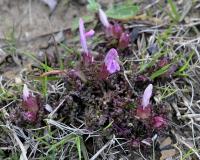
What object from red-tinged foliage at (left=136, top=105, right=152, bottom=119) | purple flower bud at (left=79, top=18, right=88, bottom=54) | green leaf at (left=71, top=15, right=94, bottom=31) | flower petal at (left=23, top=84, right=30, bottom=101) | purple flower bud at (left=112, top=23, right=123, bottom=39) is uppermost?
purple flower bud at (left=79, top=18, right=88, bottom=54)

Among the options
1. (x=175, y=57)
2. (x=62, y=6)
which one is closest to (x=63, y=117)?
(x=175, y=57)

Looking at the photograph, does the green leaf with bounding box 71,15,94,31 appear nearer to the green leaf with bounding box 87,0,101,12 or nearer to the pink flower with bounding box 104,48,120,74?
the green leaf with bounding box 87,0,101,12

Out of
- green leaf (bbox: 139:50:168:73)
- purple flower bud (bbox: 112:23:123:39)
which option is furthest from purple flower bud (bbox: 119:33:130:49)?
green leaf (bbox: 139:50:168:73)

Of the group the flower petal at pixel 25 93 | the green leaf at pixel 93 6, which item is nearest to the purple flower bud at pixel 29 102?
the flower petal at pixel 25 93

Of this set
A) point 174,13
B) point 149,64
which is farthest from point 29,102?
point 174,13

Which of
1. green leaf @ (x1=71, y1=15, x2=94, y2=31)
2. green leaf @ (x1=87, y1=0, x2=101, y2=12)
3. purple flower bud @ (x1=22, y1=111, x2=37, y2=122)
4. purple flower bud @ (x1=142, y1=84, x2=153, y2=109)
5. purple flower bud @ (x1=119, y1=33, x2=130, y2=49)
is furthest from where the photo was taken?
green leaf @ (x1=71, y1=15, x2=94, y2=31)

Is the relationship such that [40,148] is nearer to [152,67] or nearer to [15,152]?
[15,152]

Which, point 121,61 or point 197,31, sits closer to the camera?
point 121,61

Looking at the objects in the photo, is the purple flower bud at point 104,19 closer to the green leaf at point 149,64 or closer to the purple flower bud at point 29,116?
the green leaf at point 149,64
